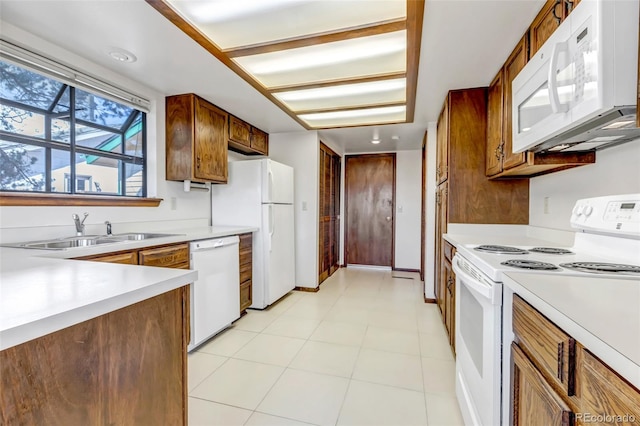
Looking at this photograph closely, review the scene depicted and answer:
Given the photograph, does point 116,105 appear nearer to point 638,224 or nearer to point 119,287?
point 119,287

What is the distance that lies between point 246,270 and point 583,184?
278cm

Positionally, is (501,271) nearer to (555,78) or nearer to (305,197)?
(555,78)

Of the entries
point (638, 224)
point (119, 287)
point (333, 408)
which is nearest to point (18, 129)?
point (119, 287)

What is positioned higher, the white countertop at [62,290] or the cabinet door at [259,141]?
the cabinet door at [259,141]

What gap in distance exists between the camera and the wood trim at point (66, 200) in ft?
5.50

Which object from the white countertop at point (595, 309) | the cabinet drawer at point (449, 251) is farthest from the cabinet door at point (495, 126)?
the white countertop at point (595, 309)

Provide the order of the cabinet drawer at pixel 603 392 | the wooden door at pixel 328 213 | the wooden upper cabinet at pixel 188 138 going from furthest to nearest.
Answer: the wooden door at pixel 328 213 → the wooden upper cabinet at pixel 188 138 → the cabinet drawer at pixel 603 392

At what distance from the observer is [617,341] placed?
0.53 m

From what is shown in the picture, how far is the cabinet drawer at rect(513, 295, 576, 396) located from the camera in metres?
0.66

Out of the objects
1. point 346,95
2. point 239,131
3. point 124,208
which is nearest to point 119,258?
point 124,208

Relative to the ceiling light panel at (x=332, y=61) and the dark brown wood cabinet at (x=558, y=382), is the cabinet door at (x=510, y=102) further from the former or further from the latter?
the dark brown wood cabinet at (x=558, y=382)

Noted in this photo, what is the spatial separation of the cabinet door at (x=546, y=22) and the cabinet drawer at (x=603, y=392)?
4.74 ft

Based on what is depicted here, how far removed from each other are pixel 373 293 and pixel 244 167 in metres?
2.27

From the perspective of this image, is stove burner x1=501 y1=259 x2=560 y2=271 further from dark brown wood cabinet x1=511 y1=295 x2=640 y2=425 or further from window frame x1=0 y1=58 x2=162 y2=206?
window frame x1=0 y1=58 x2=162 y2=206
